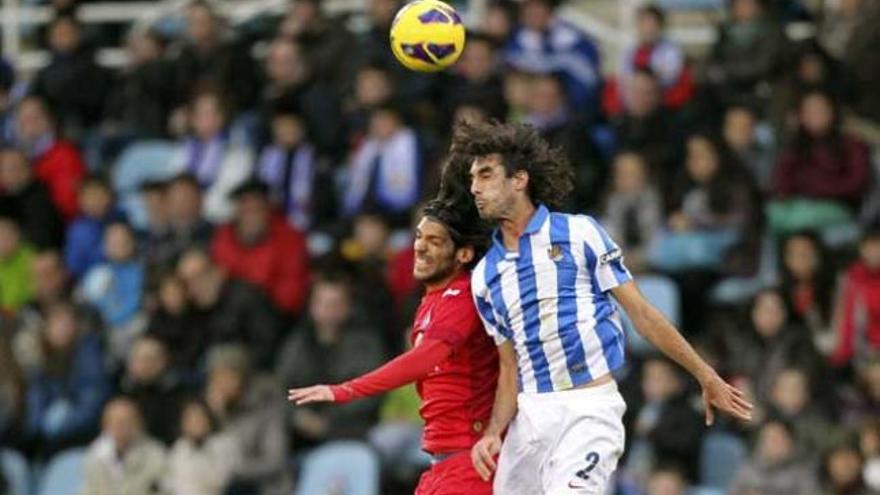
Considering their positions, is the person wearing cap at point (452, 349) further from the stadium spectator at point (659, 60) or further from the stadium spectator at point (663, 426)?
the stadium spectator at point (659, 60)

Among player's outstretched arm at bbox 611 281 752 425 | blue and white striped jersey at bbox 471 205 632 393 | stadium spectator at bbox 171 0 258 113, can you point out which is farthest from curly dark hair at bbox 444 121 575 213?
stadium spectator at bbox 171 0 258 113

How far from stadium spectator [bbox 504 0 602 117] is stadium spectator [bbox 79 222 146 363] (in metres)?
3.18

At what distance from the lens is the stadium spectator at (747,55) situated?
56.3ft

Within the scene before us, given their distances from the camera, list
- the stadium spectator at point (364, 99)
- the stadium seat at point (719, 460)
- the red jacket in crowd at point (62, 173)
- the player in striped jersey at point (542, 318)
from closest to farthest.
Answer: the player in striped jersey at point (542, 318)
the stadium seat at point (719, 460)
the stadium spectator at point (364, 99)
the red jacket in crowd at point (62, 173)

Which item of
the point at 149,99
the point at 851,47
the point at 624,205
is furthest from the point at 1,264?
the point at 851,47

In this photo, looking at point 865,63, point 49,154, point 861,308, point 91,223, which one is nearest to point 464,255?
point 861,308

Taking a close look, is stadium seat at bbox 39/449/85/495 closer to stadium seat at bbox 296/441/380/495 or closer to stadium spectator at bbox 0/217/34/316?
stadium spectator at bbox 0/217/34/316

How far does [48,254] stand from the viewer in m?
18.6

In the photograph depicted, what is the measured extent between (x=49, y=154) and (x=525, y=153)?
1005 centimetres

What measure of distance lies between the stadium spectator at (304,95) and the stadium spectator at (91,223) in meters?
1.30

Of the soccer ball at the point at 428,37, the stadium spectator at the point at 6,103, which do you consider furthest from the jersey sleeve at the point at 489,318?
the stadium spectator at the point at 6,103

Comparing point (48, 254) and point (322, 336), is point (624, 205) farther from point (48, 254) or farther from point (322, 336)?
point (48, 254)

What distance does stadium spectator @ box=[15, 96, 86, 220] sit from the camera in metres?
19.5

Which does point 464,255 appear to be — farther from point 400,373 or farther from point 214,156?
point 214,156
